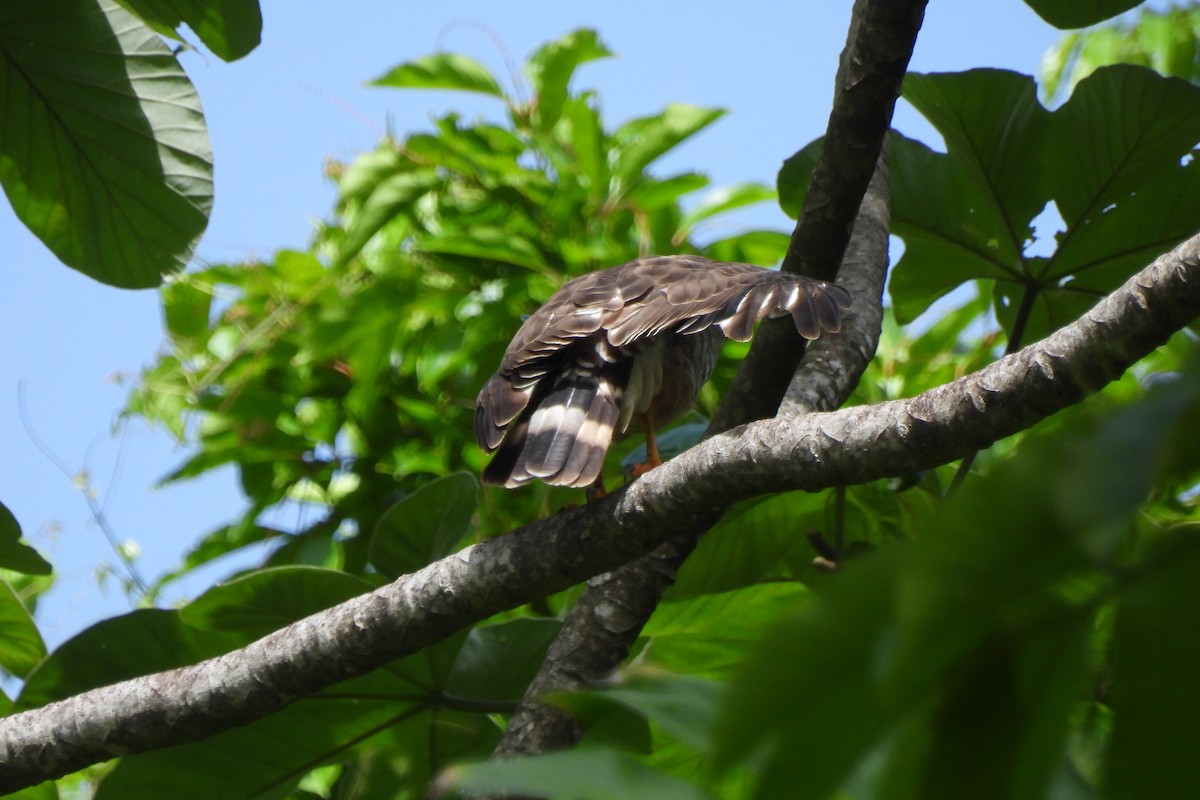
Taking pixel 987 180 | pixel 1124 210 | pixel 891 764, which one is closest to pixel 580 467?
pixel 987 180

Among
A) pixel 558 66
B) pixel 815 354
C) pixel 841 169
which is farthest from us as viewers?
pixel 558 66

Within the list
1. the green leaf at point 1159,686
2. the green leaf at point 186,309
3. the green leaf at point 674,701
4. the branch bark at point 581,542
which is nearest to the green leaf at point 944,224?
the branch bark at point 581,542

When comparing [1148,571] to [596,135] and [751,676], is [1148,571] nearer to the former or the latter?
[751,676]

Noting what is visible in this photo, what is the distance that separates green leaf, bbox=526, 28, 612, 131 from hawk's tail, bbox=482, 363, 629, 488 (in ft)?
5.71

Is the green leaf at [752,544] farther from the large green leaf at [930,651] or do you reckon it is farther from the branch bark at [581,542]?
the large green leaf at [930,651]

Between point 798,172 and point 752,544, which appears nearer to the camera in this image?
point 752,544

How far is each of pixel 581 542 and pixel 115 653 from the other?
1.15m

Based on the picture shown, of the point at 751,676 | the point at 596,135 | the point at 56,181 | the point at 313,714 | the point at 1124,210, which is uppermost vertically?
the point at 596,135

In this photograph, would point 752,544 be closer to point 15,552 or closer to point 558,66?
point 15,552

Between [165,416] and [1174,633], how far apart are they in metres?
4.26

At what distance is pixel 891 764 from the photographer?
531 mm

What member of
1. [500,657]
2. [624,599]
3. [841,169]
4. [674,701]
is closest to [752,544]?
[624,599]

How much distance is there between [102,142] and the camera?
3023mm

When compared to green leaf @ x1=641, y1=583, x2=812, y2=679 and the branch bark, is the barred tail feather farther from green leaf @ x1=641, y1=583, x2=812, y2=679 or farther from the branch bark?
green leaf @ x1=641, y1=583, x2=812, y2=679
